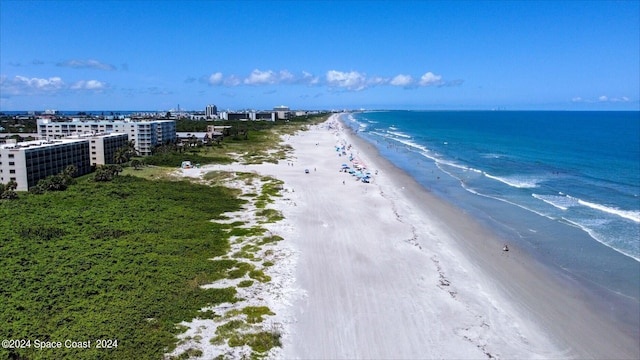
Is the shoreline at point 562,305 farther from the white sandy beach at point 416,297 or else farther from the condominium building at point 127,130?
the condominium building at point 127,130

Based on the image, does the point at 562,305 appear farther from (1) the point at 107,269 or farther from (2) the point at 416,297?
(1) the point at 107,269

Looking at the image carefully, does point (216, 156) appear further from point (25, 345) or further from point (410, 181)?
point (25, 345)

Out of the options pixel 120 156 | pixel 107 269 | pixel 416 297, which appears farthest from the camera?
pixel 120 156

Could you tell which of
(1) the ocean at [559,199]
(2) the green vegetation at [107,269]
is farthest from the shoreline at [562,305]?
(2) the green vegetation at [107,269]

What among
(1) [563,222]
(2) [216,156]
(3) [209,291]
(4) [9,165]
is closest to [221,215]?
(3) [209,291]

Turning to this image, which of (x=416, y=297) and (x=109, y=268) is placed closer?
(x=416, y=297)

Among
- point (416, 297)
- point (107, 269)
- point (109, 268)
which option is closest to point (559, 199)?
point (416, 297)
